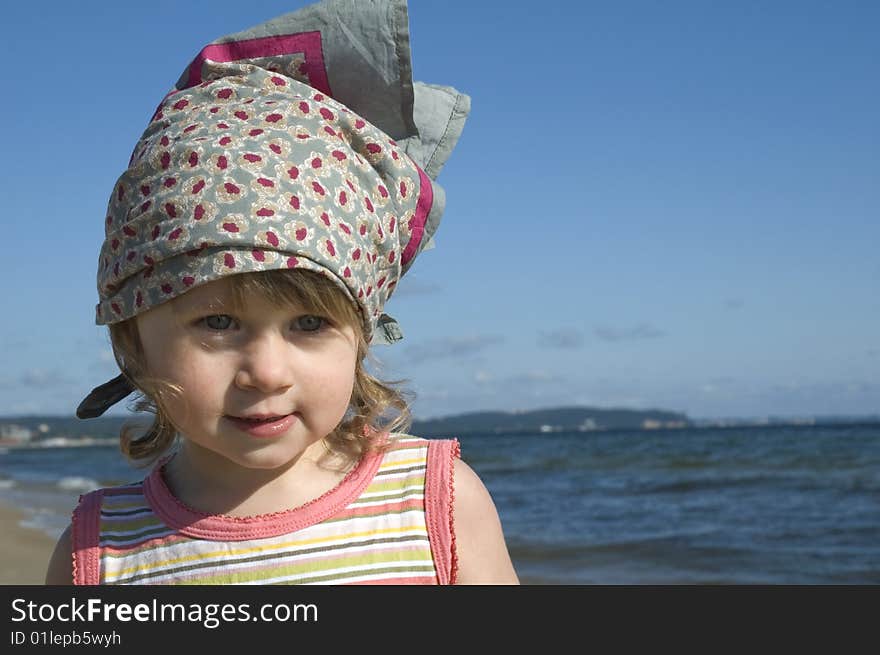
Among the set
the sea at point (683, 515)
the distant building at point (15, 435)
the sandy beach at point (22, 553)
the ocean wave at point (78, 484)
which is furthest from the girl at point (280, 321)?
the distant building at point (15, 435)

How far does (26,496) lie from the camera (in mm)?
13914

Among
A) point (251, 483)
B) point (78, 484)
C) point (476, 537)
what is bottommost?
point (476, 537)

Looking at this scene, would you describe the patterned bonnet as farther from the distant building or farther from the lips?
the distant building

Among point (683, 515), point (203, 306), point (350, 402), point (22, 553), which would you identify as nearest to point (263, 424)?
point (203, 306)

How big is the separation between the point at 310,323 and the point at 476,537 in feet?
1.87

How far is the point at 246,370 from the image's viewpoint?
173 centimetres

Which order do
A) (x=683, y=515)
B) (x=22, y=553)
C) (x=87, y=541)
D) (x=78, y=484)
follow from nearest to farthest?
(x=87, y=541) → (x=22, y=553) → (x=683, y=515) → (x=78, y=484)

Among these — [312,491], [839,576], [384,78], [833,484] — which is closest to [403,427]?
[312,491]

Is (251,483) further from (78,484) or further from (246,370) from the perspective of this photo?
(78,484)

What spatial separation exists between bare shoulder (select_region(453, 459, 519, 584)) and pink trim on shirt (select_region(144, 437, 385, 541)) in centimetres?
19

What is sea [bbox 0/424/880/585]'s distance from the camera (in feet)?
24.0

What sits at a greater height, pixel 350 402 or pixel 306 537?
pixel 350 402
